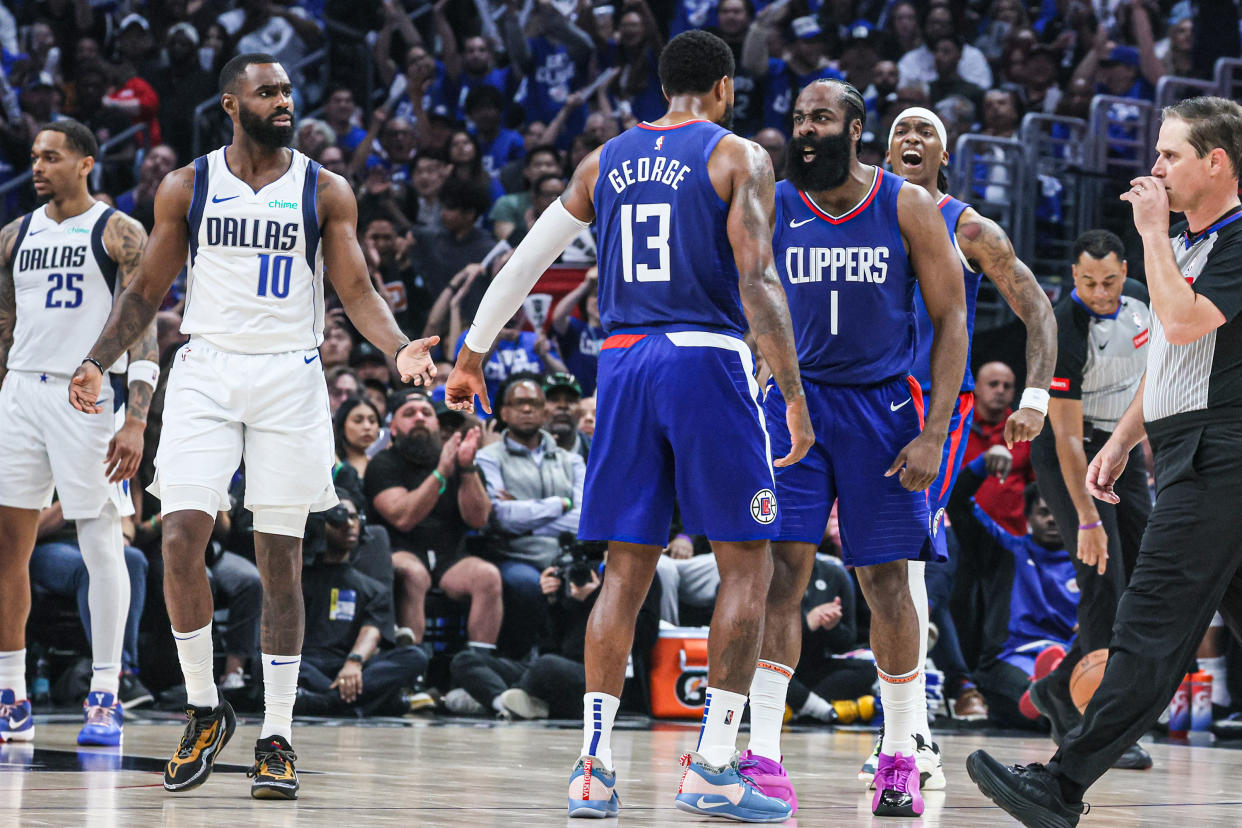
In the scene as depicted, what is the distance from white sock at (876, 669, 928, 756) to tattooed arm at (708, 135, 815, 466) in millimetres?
1105

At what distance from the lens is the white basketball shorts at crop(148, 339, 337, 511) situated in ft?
18.3

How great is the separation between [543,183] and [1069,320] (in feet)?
21.6

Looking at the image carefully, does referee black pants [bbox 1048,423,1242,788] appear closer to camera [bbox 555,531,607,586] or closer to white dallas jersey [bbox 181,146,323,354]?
white dallas jersey [bbox 181,146,323,354]

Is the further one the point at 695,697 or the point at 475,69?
the point at 475,69

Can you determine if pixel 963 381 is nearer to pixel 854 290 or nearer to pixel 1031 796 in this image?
pixel 854 290

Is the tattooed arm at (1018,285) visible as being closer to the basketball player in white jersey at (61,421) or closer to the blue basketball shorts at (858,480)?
the blue basketball shorts at (858,480)

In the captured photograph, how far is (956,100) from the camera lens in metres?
14.9

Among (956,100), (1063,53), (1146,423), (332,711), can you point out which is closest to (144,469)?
(332,711)

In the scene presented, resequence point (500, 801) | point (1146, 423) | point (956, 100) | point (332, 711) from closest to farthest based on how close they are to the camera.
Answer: point (1146, 423), point (500, 801), point (332, 711), point (956, 100)

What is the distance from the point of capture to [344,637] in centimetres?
948

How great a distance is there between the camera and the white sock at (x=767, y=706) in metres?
5.44

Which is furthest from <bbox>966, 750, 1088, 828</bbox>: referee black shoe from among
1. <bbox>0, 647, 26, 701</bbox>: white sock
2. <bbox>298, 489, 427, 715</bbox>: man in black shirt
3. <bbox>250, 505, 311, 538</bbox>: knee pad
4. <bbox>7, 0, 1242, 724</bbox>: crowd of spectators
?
<bbox>298, 489, 427, 715</bbox>: man in black shirt

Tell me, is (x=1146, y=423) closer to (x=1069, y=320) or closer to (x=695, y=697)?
(x=1069, y=320)

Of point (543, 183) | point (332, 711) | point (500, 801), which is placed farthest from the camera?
point (543, 183)
